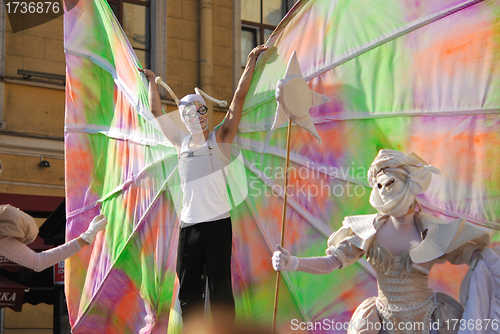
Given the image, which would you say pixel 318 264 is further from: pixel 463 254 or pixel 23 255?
pixel 23 255

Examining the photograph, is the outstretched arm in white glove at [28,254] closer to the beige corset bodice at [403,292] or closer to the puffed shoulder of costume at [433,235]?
the puffed shoulder of costume at [433,235]

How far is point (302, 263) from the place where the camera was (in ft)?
10.2

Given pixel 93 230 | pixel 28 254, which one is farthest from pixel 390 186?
pixel 28 254

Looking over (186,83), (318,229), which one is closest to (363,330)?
(318,229)

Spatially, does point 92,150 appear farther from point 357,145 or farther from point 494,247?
point 494,247

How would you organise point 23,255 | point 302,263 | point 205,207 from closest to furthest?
point 302,263
point 23,255
point 205,207

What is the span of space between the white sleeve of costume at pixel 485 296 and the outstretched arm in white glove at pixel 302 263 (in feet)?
2.24

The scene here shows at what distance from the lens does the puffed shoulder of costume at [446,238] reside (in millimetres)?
2930

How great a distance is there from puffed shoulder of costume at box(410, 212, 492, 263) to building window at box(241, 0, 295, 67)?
794 centimetres

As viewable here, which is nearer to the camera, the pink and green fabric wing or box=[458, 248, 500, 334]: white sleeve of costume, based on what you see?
box=[458, 248, 500, 334]: white sleeve of costume

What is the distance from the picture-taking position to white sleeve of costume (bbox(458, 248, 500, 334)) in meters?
2.74

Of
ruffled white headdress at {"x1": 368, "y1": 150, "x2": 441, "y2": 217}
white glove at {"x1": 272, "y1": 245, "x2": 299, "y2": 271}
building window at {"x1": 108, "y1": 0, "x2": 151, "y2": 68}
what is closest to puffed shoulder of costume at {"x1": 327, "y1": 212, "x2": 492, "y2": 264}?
ruffled white headdress at {"x1": 368, "y1": 150, "x2": 441, "y2": 217}

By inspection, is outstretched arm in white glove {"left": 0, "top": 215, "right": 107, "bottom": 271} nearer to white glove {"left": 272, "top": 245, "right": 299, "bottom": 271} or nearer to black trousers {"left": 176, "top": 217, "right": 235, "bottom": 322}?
black trousers {"left": 176, "top": 217, "right": 235, "bottom": 322}

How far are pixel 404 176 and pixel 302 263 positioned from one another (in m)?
0.65
